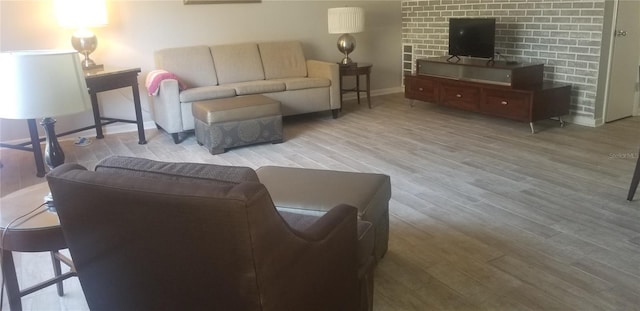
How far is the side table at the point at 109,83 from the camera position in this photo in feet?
14.2

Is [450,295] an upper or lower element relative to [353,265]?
lower

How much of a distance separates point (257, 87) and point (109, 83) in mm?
1368

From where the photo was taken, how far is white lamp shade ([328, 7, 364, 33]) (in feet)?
18.7

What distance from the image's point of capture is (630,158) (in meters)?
3.86

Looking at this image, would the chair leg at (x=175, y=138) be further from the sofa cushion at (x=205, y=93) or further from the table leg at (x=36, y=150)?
the table leg at (x=36, y=150)

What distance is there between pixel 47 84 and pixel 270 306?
1145mm

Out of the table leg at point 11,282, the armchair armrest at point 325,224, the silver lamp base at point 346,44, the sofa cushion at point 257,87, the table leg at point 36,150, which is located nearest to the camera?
the armchair armrest at point 325,224

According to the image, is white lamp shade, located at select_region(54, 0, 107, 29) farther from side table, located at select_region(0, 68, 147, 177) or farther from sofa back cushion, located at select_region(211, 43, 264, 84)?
sofa back cushion, located at select_region(211, 43, 264, 84)

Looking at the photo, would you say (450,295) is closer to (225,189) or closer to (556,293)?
(556,293)

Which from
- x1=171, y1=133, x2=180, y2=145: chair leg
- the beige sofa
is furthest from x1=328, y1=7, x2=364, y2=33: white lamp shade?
x1=171, y1=133, x2=180, y2=145: chair leg

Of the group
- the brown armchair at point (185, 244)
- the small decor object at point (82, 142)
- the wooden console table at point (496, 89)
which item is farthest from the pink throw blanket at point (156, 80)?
the brown armchair at point (185, 244)

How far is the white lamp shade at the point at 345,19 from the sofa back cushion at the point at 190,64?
56.1 inches

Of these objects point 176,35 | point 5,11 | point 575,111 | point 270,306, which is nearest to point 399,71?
point 575,111

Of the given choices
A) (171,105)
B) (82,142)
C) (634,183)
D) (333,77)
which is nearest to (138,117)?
(171,105)
